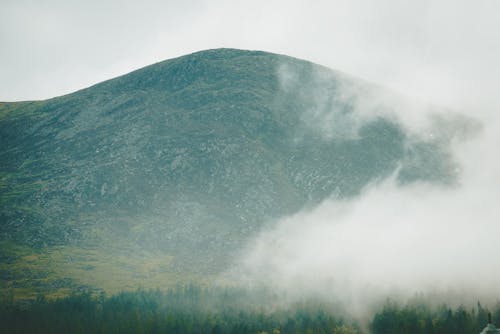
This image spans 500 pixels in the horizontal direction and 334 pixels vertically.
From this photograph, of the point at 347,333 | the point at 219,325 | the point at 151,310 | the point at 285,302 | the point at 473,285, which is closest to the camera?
the point at 347,333

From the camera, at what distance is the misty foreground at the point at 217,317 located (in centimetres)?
12725

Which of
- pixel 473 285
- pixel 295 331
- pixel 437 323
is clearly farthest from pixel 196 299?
pixel 473 285

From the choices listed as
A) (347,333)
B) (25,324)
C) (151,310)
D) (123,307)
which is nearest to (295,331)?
(347,333)

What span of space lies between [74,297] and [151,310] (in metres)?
38.8

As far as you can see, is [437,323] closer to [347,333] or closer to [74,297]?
[347,333]

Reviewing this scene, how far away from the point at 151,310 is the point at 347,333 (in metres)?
67.2

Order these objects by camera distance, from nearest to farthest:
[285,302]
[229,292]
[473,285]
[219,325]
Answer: [219,325] < [285,302] < [229,292] < [473,285]

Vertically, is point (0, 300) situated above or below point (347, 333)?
above

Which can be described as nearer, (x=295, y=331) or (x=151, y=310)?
(x=295, y=331)

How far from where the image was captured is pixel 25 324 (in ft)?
438

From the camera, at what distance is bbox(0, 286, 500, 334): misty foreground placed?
127250 mm

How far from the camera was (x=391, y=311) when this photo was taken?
456 feet

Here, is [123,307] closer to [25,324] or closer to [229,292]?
[25,324]

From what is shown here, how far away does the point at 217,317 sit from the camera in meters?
143
